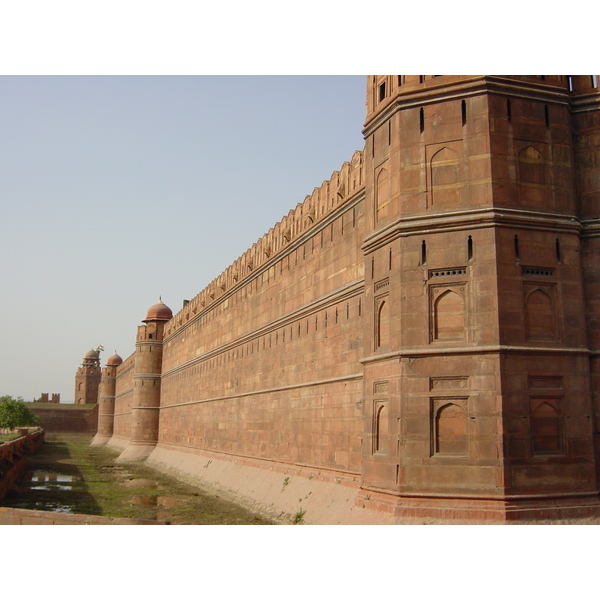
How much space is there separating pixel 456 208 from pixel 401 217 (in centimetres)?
74

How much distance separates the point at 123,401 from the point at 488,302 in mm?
42150

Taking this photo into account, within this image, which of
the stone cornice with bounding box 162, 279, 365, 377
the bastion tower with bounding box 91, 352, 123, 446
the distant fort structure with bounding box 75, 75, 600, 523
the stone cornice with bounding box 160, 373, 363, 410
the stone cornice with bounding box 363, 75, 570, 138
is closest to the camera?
the distant fort structure with bounding box 75, 75, 600, 523

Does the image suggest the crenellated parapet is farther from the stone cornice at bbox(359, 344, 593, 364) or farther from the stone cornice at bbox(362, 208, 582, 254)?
the stone cornice at bbox(359, 344, 593, 364)

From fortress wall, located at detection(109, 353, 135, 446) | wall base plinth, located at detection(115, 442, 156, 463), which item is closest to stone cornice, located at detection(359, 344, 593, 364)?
wall base plinth, located at detection(115, 442, 156, 463)

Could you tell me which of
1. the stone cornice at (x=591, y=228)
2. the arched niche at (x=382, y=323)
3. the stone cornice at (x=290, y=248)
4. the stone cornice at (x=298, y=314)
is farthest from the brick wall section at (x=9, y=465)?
the stone cornice at (x=591, y=228)

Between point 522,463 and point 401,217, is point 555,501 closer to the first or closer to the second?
point 522,463

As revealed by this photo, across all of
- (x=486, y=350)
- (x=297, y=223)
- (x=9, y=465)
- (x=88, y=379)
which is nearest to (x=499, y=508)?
(x=486, y=350)

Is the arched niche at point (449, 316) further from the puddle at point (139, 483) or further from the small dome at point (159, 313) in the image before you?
the small dome at point (159, 313)

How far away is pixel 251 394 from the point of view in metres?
19.1

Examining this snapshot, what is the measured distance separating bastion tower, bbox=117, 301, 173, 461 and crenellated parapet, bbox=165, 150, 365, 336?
36.0 feet

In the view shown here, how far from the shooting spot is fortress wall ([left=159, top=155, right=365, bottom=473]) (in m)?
12.5

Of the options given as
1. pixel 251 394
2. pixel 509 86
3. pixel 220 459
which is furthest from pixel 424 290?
pixel 220 459

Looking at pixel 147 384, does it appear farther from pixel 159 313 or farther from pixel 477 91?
pixel 477 91

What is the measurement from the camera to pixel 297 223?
53.9 ft
